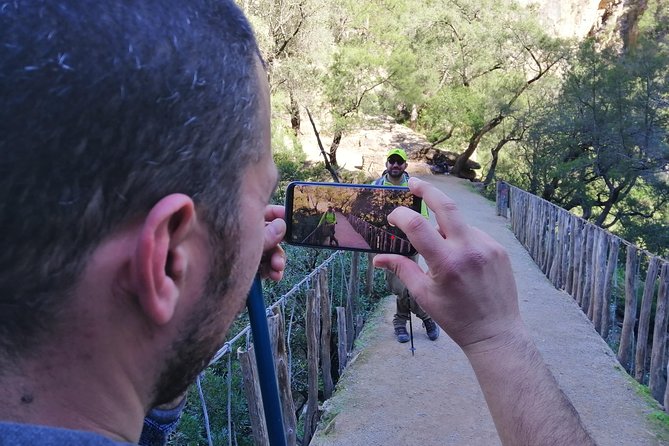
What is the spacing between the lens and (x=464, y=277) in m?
0.87

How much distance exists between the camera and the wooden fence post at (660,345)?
15.0 ft

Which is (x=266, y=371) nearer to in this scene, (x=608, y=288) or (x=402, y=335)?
(x=402, y=335)

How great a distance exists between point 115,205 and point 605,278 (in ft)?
21.9

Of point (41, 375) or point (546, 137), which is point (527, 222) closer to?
point (546, 137)

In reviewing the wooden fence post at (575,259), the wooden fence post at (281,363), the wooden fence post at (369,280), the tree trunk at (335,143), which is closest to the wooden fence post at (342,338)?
the wooden fence post at (281,363)

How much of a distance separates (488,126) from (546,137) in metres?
3.58

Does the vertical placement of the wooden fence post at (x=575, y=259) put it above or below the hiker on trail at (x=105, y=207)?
below

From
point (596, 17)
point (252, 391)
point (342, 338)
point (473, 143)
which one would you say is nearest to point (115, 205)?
point (252, 391)

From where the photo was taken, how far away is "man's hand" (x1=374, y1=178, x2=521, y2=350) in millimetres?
876

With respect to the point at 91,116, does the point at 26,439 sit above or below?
below

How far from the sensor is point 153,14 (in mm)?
547

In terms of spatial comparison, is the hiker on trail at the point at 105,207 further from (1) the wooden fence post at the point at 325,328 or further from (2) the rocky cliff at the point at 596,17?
(2) the rocky cliff at the point at 596,17

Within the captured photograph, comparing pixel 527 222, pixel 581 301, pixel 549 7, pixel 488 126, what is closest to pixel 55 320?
pixel 581 301

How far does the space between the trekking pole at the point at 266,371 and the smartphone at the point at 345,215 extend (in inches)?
14.7
